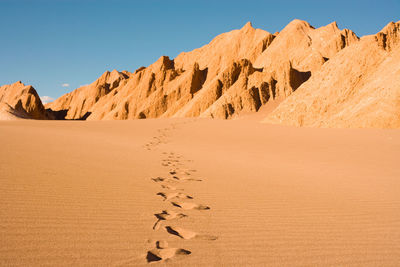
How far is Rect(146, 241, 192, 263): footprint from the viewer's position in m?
1.73

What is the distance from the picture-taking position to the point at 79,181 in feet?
10.9

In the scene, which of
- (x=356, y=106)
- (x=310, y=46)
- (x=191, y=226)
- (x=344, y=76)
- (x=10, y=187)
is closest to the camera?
(x=191, y=226)

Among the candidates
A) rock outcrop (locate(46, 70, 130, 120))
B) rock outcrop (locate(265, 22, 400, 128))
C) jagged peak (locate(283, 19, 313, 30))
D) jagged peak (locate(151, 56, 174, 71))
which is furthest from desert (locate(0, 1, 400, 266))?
rock outcrop (locate(46, 70, 130, 120))

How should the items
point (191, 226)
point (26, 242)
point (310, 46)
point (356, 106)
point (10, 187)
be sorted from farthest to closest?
point (310, 46) < point (356, 106) < point (10, 187) < point (191, 226) < point (26, 242)

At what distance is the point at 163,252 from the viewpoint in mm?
1810

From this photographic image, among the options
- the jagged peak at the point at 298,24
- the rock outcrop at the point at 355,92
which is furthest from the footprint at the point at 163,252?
the jagged peak at the point at 298,24

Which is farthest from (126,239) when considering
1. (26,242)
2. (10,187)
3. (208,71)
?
(208,71)

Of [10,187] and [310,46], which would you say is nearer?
[10,187]

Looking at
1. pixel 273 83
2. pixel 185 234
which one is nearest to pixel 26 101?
pixel 273 83

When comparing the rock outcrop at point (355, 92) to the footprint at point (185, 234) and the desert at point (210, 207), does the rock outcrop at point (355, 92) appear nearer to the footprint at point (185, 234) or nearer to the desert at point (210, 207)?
the desert at point (210, 207)

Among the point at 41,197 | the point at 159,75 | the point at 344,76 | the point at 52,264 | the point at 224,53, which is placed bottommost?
the point at 52,264

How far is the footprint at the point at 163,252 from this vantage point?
1.73 metres

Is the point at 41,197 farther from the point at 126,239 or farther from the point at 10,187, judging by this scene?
the point at 126,239

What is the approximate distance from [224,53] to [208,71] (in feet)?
20.0
